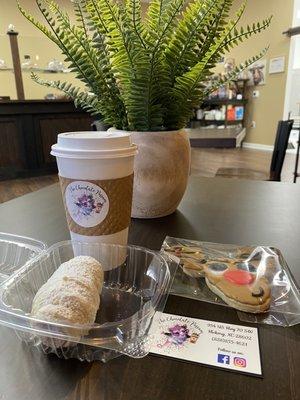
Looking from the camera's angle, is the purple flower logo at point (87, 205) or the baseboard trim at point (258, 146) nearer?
the purple flower logo at point (87, 205)

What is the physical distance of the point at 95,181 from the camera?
1.52 ft

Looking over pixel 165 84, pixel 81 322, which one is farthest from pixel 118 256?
pixel 165 84

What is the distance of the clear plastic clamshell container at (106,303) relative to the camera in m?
0.30

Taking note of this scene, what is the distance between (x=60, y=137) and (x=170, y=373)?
0.36 metres

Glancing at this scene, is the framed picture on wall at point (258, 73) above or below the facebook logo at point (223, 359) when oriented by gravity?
above

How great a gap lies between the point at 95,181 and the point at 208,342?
0.27 meters

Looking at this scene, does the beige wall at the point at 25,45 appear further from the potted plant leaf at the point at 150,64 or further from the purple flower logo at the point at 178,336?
the purple flower logo at the point at 178,336

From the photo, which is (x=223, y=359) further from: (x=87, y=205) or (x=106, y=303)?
(x=87, y=205)

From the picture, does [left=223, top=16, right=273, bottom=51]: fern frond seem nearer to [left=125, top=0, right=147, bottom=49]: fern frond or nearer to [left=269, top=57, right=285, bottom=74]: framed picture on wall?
[left=125, top=0, right=147, bottom=49]: fern frond

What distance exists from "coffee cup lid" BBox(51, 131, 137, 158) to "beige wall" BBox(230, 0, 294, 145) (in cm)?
530

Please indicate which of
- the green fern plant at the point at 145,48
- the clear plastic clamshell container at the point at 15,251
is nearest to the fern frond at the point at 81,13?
the green fern plant at the point at 145,48

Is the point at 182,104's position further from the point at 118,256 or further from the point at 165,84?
the point at 118,256

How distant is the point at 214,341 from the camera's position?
347 millimetres

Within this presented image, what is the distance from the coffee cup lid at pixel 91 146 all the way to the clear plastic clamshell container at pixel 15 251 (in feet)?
0.56
